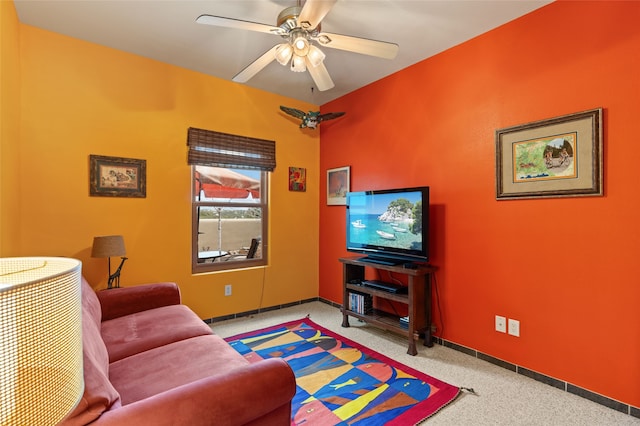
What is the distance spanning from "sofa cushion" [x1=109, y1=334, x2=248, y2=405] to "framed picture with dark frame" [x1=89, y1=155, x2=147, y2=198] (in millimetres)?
1718

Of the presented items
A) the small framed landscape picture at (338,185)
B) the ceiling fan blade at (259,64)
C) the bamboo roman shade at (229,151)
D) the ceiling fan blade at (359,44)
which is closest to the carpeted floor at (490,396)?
the small framed landscape picture at (338,185)

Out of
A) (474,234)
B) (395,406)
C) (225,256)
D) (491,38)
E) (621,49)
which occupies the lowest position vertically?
(395,406)

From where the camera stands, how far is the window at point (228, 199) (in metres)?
3.39

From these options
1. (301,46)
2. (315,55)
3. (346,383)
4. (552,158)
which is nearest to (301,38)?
(301,46)

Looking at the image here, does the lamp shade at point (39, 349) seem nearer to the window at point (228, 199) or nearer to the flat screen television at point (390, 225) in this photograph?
the flat screen television at point (390, 225)

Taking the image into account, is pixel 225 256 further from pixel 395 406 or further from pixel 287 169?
pixel 395 406

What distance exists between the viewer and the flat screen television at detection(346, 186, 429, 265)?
275 cm

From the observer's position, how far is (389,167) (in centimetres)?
340

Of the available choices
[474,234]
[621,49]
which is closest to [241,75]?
[474,234]

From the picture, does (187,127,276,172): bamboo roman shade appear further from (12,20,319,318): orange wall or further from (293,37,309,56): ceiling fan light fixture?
(293,37,309,56): ceiling fan light fixture

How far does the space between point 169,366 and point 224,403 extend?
66 cm

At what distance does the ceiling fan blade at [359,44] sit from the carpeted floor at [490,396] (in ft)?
7.61

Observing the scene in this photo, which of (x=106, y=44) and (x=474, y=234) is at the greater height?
(x=106, y=44)

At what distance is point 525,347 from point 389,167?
2.03 meters
